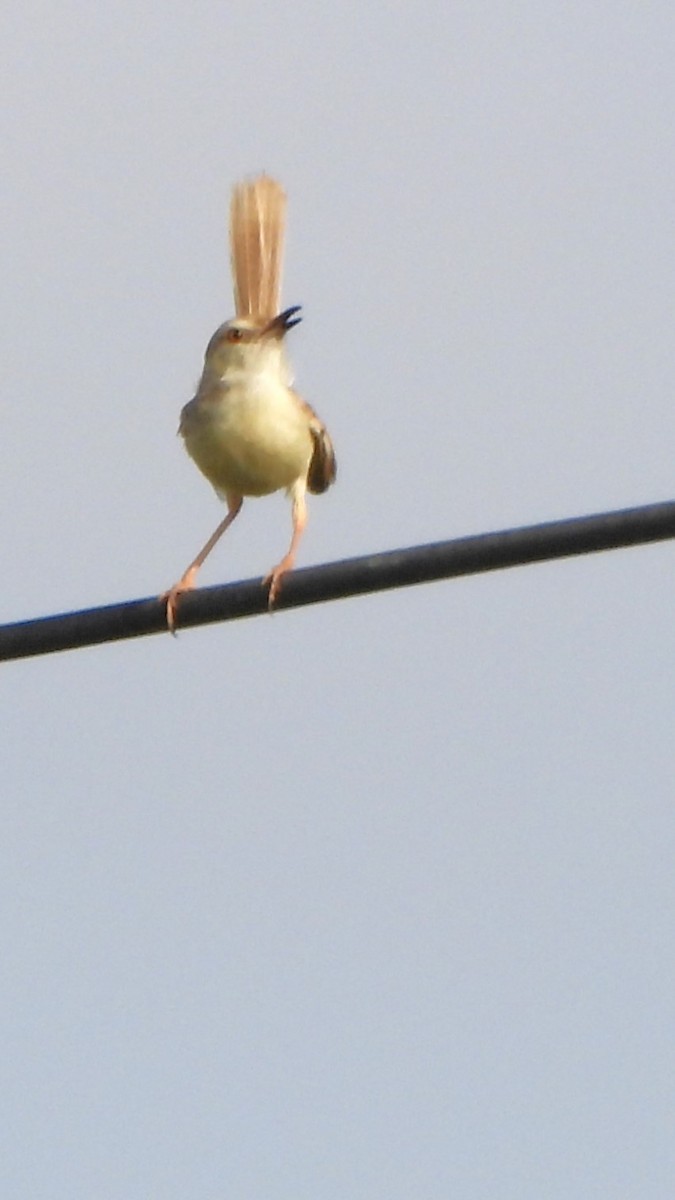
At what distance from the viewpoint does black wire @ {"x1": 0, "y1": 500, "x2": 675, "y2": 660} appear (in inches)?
196

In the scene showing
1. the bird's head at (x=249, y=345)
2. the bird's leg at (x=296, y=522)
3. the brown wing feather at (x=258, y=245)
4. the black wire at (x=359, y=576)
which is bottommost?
the black wire at (x=359, y=576)

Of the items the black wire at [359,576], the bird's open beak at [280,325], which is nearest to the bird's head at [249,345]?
the bird's open beak at [280,325]

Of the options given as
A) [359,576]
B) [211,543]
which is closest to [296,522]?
[211,543]

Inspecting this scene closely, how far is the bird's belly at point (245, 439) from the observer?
9.48 meters

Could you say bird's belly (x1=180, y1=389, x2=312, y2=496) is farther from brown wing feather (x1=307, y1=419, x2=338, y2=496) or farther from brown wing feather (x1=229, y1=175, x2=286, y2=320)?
brown wing feather (x1=229, y1=175, x2=286, y2=320)

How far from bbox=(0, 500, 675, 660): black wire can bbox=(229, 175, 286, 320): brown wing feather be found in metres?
4.94

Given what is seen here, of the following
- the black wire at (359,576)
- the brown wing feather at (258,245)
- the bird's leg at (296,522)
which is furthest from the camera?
the brown wing feather at (258,245)

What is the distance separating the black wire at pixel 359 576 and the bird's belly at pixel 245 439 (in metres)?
3.60

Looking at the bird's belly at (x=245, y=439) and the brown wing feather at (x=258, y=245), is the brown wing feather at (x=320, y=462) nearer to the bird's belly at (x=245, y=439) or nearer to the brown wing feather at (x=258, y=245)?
the bird's belly at (x=245, y=439)

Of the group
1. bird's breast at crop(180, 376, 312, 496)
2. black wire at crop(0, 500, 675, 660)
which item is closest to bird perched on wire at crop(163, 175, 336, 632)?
bird's breast at crop(180, 376, 312, 496)

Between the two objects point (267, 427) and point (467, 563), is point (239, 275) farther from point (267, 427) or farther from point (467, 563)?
point (467, 563)

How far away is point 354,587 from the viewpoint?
5.36 metres

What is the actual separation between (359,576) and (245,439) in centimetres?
424

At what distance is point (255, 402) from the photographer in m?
9.56
